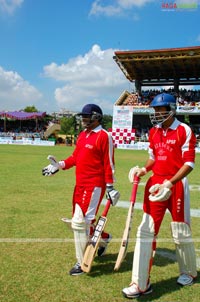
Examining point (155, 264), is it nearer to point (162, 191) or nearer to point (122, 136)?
point (162, 191)

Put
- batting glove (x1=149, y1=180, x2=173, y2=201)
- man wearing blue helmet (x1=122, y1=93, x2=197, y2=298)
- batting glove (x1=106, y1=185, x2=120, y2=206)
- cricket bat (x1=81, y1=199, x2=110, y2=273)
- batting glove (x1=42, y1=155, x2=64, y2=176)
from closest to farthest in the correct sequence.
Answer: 1. batting glove (x1=149, y1=180, x2=173, y2=201)
2. man wearing blue helmet (x1=122, y1=93, x2=197, y2=298)
3. cricket bat (x1=81, y1=199, x2=110, y2=273)
4. batting glove (x1=106, y1=185, x2=120, y2=206)
5. batting glove (x1=42, y1=155, x2=64, y2=176)

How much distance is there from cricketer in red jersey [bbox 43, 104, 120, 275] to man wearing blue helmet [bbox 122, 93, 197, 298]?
1.92 ft

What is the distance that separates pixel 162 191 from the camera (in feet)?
11.0

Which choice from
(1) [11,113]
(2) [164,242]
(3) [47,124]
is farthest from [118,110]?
(2) [164,242]

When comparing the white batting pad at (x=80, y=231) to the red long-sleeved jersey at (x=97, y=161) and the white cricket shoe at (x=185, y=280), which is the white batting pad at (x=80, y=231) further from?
the white cricket shoe at (x=185, y=280)

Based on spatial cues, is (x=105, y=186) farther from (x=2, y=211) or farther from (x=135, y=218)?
(x=2, y=211)

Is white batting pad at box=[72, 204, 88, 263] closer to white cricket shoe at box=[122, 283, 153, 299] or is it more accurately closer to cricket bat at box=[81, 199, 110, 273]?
cricket bat at box=[81, 199, 110, 273]

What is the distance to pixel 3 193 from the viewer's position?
8.64 meters

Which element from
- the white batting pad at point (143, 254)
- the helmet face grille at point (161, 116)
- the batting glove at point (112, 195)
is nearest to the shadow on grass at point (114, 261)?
the white batting pad at point (143, 254)

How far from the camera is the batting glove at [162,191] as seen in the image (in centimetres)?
334

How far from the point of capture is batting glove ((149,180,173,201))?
132 inches

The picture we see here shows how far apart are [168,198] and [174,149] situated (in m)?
0.55

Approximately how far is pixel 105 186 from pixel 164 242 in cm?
169

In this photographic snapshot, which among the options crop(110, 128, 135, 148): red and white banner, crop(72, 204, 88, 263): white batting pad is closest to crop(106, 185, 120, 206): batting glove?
crop(72, 204, 88, 263): white batting pad
